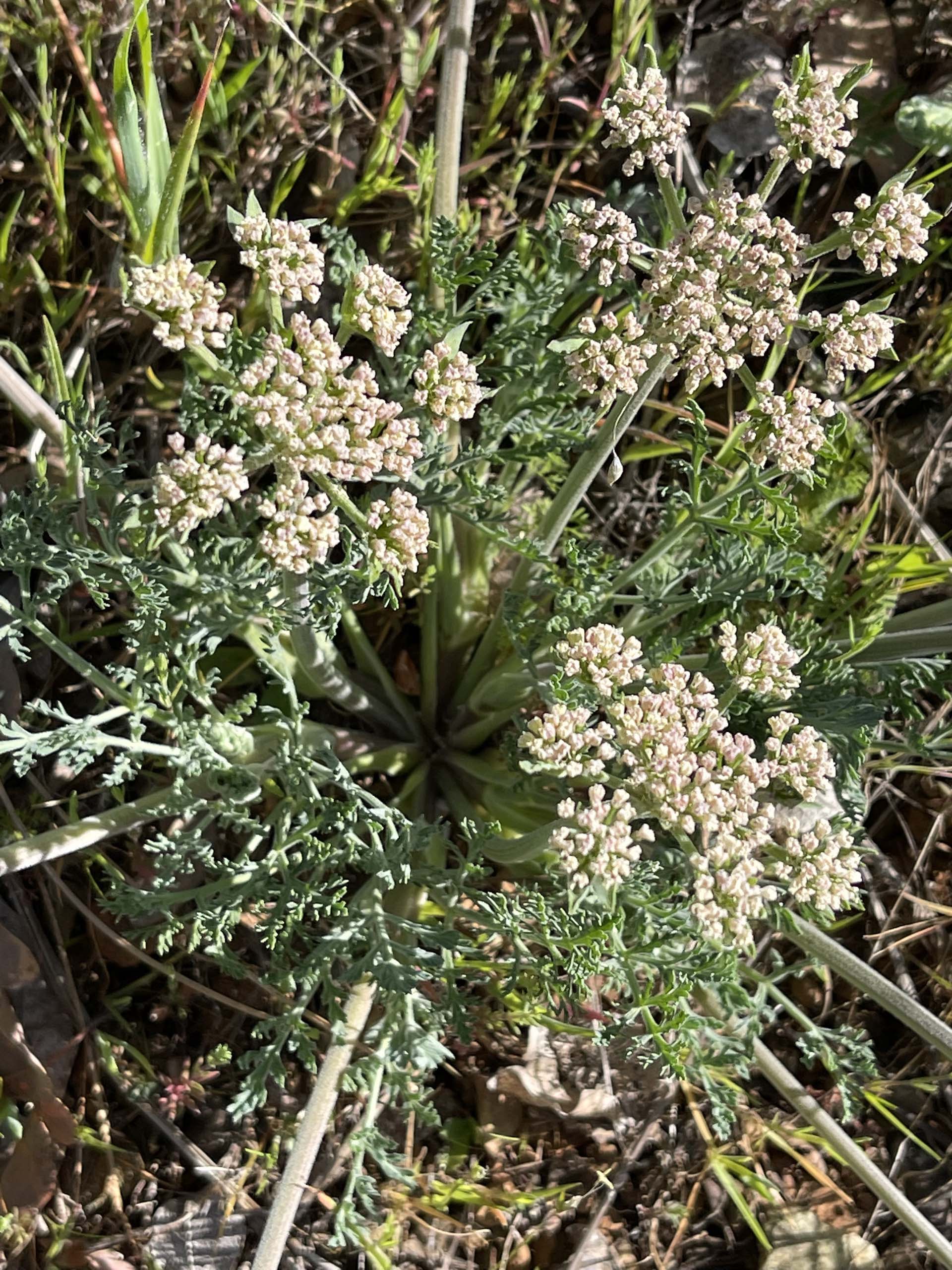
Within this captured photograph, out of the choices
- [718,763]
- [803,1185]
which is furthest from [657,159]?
[803,1185]

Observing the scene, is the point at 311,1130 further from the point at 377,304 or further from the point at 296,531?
the point at 377,304

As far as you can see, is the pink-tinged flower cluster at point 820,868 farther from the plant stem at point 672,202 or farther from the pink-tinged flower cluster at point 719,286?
the plant stem at point 672,202

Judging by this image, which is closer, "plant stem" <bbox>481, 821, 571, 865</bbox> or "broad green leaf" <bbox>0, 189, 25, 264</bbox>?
"plant stem" <bbox>481, 821, 571, 865</bbox>

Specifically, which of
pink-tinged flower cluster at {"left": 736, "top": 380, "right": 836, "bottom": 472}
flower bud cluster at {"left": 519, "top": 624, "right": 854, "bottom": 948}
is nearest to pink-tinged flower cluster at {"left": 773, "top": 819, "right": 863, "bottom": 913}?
flower bud cluster at {"left": 519, "top": 624, "right": 854, "bottom": 948}

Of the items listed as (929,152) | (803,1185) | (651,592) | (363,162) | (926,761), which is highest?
(929,152)

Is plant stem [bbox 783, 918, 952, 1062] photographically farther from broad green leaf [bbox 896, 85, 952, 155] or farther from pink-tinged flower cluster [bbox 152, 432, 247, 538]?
broad green leaf [bbox 896, 85, 952, 155]

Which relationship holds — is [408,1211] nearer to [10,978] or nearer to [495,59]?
[10,978]
